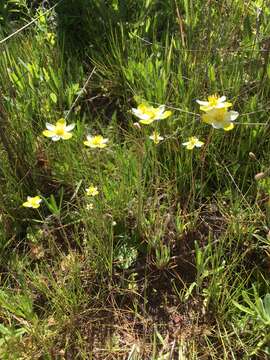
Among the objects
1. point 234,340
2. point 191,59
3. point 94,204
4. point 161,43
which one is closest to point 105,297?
point 94,204

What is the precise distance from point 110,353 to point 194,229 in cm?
45

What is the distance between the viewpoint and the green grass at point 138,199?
1.31 m

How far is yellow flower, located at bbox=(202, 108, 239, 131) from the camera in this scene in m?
1.29

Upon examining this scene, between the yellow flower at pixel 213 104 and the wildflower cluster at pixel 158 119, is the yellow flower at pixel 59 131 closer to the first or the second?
the wildflower cluster at pixel 158 119

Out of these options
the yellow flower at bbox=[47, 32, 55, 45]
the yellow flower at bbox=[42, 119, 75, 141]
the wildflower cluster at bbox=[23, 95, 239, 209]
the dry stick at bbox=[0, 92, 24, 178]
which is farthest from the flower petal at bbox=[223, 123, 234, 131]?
the yellow flower at bbox=[47, 32, 55, 45]

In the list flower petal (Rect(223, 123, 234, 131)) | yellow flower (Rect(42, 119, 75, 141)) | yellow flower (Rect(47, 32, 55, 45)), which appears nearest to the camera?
flower petal (Rect(223, 123, 234, 131))

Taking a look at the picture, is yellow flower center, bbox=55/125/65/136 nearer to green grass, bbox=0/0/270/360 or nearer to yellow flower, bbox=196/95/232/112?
green grass, bbox=0/0/270/360

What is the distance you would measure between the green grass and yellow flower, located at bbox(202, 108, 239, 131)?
10 cm

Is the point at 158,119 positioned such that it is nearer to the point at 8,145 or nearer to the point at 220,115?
the point at 220,115

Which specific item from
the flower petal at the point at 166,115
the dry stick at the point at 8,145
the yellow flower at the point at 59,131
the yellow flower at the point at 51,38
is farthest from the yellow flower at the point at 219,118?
the yellow flower at the point at 51,38

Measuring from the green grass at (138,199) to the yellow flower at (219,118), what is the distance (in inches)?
4.1

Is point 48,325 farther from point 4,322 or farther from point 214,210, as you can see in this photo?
point 214,210

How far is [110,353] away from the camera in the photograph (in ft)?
4.26

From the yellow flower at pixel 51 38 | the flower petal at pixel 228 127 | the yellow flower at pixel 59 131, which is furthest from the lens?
the yellow flower at pixel 51 38
